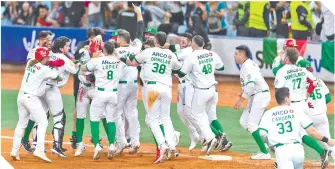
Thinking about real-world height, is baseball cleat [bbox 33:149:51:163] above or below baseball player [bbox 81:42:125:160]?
below

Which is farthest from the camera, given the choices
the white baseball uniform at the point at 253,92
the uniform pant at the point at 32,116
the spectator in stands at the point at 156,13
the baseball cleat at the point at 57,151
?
the spectator in stands at the point at 156,13

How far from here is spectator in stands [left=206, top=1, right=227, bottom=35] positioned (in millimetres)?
25391

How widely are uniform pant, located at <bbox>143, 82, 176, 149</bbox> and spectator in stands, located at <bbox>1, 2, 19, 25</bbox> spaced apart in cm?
1436

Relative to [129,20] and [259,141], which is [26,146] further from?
[129,20]

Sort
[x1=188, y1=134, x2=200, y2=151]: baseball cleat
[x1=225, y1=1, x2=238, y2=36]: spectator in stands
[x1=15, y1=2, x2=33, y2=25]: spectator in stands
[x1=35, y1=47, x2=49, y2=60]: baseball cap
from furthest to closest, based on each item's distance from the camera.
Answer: [x1=15, y1=2, x2=33, y2=25]: spectator in stands → [x1=225, y1=1, x2=238, y2=36]: spectator in stands → [x1=188, y1=134, x2=200, y2=151]: baseball cleat → [x1=35, y1=47, x2=49, y2=60]: baseball cap

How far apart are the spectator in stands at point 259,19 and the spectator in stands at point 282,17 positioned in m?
0.31

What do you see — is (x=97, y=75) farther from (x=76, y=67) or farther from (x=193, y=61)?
Answer: (x=193, y=61)

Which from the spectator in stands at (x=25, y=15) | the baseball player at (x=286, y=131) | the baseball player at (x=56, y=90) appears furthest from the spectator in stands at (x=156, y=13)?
the baseball player at (x=286, y=131)

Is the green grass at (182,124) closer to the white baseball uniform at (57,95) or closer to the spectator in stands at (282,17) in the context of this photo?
the white baseball uniform at (57,95)

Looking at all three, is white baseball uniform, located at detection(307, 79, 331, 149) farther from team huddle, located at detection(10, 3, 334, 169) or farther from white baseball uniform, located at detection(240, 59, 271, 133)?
white baseball uniform, located at detection(240, 59, 271, 133)

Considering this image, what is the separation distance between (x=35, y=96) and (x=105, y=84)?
123cm

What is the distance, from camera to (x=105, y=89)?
50.7ft

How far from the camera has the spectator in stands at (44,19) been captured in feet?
92.3

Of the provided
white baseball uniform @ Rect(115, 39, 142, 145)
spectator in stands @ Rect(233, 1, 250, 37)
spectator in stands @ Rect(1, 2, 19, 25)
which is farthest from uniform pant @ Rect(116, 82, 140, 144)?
spectator in stands @ Rect(1, 2, 19, 25)
